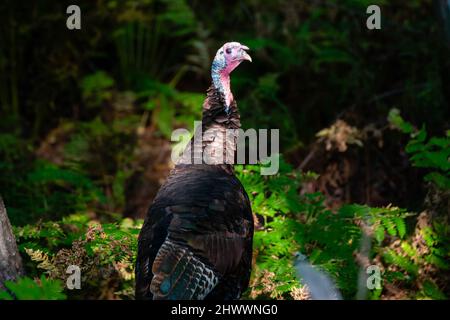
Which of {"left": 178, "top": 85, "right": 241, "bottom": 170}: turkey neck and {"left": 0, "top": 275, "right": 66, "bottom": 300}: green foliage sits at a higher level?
{"left": 178, "top": 85, "right": 241, "bottom": 170}: turkey neck

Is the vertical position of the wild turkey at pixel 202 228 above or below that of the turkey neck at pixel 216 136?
below

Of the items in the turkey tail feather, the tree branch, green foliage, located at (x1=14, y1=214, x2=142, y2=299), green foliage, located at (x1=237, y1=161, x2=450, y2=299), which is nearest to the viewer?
the turkey tail feather

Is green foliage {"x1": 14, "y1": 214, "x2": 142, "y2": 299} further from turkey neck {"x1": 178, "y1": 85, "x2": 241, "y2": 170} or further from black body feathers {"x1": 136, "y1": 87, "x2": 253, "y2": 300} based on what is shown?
turkey neck {"x1": 178, "y1": 85, "x2": 241, "y2": 170}

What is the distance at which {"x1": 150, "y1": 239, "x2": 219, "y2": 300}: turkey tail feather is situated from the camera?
3920 millimetres

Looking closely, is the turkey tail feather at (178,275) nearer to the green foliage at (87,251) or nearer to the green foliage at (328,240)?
the green foliage at (87,251)

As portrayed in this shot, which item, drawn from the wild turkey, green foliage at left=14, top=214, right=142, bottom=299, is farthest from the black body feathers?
green foliage at left=14, top=214, right=142, bottom=299

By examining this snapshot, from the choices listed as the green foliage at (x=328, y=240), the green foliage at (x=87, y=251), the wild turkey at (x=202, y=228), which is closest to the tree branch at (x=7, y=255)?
the green foliage at (x=87, y=251)

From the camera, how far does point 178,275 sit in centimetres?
397

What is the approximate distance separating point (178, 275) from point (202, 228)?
0.36m

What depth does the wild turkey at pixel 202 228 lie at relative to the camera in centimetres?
401

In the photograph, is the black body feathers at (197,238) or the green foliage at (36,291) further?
the black body feathers at (197,238)

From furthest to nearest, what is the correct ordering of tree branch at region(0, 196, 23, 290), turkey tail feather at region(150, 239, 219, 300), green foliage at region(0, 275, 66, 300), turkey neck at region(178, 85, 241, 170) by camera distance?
turkey neck at region(178, 85, 241, 170) < tree branch at region(0, 196, 23, 290) < turkey tail feather at region(150, 239, 219, 300) < green foliage at region(0, 275, 66, 300)

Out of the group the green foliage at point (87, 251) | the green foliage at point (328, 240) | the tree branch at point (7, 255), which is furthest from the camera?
the green foliage at point (328, 240)
